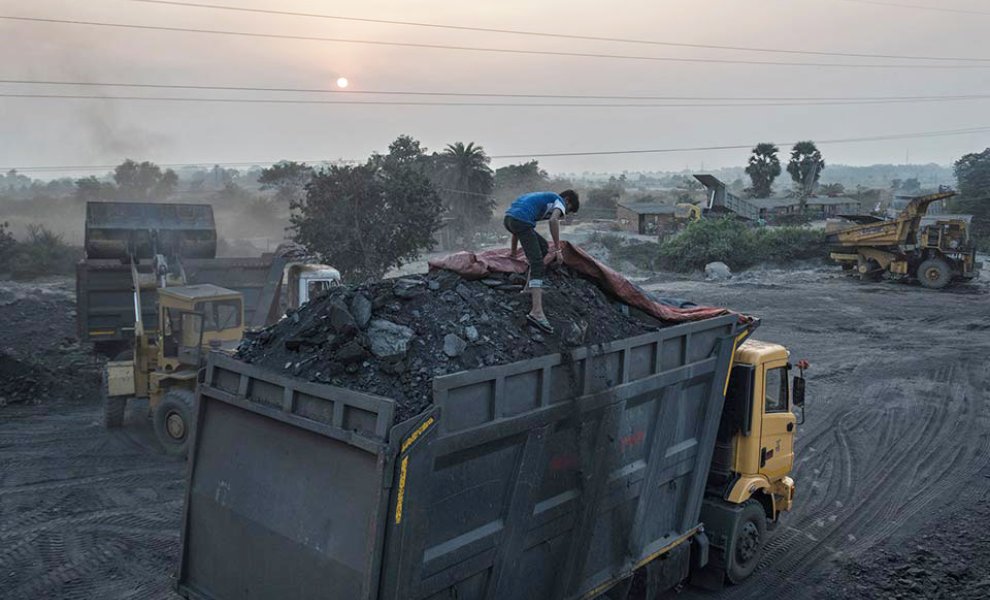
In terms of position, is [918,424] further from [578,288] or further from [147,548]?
[147,548]

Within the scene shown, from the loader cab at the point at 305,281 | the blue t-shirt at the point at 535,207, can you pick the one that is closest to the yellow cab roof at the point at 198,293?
the loader cab at the point at 305,281

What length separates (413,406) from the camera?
398 cm

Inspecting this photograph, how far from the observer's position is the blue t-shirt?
5.86m

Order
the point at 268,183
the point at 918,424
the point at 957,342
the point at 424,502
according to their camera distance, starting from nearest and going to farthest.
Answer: the point at 424,502 → the point at 918,424 → the point at 957,342 → the point at 268,183

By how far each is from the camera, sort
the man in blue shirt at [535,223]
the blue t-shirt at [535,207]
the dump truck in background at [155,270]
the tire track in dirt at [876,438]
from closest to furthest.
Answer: the man in blue shirt at [535,223]
the blue t-shirt at [535,207]
the tire track in dirt at [876,438]
the dump truck in background at [155,270]

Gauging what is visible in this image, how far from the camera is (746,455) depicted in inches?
262

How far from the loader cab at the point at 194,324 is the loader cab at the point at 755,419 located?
25.7 ft

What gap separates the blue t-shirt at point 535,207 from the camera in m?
5.86

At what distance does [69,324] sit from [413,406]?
62.3 ft

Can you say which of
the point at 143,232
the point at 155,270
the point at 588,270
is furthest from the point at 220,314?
the point at 588,270

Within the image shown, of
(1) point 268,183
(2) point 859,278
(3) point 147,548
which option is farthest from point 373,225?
(1) point 268,183

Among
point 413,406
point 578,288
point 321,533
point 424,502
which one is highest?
point 578,288

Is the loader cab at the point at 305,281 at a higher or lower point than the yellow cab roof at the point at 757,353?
lower

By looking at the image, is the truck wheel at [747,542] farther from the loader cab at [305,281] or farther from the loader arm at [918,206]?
the loader arm at [918,206]
